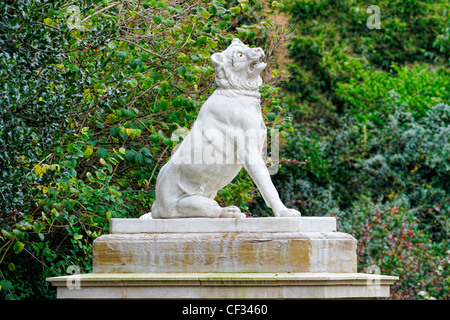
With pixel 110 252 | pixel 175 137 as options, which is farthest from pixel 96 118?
pixel 110 252

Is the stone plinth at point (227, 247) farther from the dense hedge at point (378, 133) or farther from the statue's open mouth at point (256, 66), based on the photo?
the dense hedge at point (378, 133)

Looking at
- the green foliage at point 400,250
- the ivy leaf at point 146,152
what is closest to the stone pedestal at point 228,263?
the ivy leaf at point 146,152

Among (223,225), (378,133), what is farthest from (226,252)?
(378,133)

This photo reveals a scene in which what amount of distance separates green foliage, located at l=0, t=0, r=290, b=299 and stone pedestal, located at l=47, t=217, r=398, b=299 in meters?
1.24

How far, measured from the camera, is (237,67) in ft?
22.6

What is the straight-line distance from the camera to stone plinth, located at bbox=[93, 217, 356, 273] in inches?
248

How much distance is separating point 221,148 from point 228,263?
40.5 inches

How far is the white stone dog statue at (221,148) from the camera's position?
22.2ft

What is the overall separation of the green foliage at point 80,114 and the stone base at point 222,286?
1.27m

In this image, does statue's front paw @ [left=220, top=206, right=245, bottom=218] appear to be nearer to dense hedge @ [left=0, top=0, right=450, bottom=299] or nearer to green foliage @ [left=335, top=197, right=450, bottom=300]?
dense hedge @ [left=0, top=0, right=450, bottom=299]

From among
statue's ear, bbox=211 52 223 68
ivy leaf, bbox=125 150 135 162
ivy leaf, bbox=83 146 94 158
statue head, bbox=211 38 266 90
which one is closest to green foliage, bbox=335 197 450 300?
ivy leaf, bbox=125 150 135 162

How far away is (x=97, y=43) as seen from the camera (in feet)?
28.1

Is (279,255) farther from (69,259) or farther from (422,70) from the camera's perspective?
(422,70)
